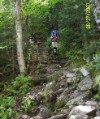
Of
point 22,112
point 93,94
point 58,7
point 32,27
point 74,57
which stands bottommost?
point 22,112

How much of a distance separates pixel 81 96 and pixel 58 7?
11972mm

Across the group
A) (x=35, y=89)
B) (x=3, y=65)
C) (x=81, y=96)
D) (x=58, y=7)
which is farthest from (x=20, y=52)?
(x=58, y=7)

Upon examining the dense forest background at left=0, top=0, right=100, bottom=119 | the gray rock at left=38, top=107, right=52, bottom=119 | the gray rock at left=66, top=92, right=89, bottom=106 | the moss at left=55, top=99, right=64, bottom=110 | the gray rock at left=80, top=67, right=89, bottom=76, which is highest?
the dense forest background at left=0, top=0, right=100, bottom=119

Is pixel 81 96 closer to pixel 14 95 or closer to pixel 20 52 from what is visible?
pixel 14 95

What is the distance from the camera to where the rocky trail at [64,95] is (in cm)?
922

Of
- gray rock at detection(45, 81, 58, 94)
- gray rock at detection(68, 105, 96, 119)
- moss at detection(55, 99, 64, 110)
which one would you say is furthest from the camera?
gray rock at detection(45, 81, 58, 94)

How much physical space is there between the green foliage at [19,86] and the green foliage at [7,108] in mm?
542

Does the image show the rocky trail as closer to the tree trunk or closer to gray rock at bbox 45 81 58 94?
gray rock at bbox 45 81 58 94

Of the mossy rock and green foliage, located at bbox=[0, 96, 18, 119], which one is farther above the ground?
the mossy rock

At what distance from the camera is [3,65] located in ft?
50.3

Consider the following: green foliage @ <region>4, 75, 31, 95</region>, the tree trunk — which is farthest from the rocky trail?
the tree trunk

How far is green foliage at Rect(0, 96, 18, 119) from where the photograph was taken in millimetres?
11648

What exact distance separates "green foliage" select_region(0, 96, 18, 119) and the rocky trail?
1.68ft

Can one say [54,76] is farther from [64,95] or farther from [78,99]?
[78,99]
